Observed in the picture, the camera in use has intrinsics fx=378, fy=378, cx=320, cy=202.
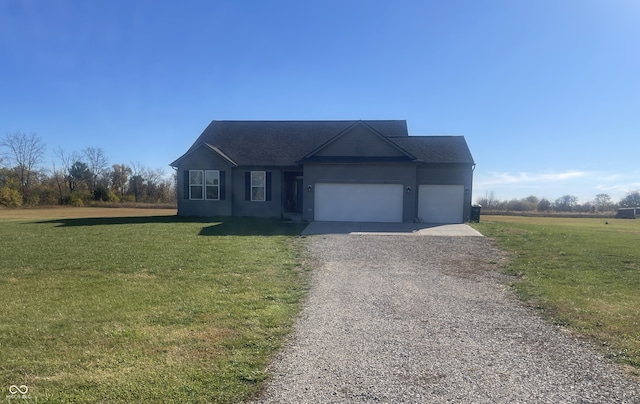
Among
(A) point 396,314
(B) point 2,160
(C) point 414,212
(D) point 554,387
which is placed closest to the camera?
(D) point 554,387

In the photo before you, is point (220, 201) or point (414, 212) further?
point (220, 201)

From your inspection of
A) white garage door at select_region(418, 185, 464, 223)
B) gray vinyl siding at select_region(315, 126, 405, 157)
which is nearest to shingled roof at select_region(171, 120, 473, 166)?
gray vinyl siding at select_region(315, 126, 405, 157)

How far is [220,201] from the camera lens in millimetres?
21500

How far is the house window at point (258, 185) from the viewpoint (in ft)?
71.2

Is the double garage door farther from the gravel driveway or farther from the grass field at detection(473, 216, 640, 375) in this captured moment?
the gravel driveway

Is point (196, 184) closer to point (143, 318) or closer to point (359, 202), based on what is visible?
point (359, 202)

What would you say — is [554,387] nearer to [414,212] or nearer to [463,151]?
[414,212]

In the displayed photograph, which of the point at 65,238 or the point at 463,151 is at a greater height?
the point at 463,151

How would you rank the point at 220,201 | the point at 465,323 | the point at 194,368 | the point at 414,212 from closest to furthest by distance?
the point at 194,368 < the point at 465,323 < the point at 414,212 < the point at 220,201

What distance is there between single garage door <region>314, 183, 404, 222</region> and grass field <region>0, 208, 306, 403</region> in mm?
8354

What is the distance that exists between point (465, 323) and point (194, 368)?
3768 millimetres

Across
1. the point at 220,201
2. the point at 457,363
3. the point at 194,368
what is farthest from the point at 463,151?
the point at 194,368

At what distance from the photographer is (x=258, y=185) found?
856 inches

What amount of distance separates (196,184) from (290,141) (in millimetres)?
6360
